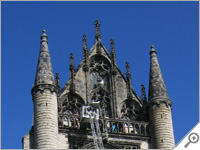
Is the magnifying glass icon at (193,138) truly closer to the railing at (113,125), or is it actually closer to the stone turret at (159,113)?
the stone turret at (159,113)

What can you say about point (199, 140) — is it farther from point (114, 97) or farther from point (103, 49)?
point (103, 49)

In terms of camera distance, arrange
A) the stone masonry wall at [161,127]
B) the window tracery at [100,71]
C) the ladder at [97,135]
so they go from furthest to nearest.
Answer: the window tracery at [100,71] → the stone masonry wall at [161,127] → the ladder at [97,135]

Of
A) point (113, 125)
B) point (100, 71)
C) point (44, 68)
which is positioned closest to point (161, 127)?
point (113, 125)

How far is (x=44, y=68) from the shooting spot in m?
22.3

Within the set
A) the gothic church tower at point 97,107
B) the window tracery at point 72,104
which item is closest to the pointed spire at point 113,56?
the gothic church tower at point 97,107

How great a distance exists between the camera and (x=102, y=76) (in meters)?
24.9

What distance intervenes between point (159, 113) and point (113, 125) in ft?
7.25

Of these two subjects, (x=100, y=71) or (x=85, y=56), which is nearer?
(x=85, y=56)

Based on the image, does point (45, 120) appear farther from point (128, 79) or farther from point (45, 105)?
point (128, 79)

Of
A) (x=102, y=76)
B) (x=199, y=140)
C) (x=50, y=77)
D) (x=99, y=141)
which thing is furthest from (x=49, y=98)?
(x=199, y=140)

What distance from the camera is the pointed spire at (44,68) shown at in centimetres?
2189

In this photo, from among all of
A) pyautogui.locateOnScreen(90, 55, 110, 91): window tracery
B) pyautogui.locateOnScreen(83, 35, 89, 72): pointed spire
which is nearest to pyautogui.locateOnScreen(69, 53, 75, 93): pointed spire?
pyautogui.locateOnScreen(83, 35, 89, 72): pointed spire

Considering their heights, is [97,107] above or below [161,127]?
above

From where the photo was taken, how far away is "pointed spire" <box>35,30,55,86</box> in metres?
21.9
